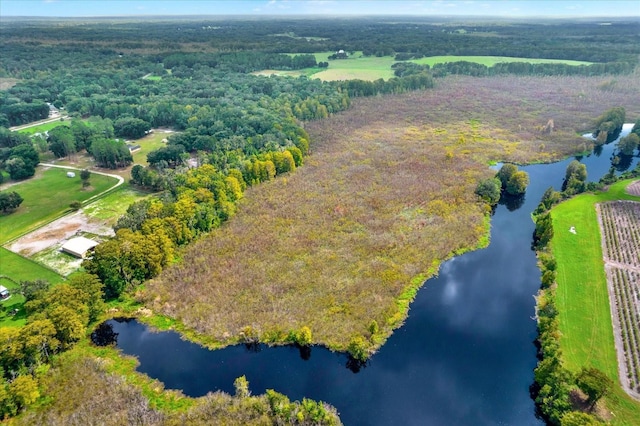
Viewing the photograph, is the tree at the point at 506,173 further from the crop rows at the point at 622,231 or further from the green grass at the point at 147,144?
the green grass at the point at 147,144

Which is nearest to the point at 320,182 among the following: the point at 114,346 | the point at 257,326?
the point at 257,326

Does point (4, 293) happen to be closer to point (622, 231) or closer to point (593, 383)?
point (593, 383)

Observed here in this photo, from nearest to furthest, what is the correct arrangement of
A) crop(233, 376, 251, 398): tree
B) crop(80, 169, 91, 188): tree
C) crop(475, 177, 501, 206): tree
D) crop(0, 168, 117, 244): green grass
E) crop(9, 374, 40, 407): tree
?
crop(9, 374, 40, 407): tree
crop(233, 376, 251, 398): tree
crop(0, 168, 117, 244): green grass
crop(475, 177, 501, 206): tree
crop(80, 169, 91, 188): tree

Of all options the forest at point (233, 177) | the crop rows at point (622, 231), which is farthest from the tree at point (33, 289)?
the crop rows at point (622, 231)

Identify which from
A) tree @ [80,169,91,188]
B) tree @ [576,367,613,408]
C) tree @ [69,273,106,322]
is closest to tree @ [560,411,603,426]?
tree @ [576,367,613,408]

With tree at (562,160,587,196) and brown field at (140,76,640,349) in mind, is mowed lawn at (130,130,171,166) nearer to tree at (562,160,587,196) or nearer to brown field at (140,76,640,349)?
brown field at (140,76,640,349)

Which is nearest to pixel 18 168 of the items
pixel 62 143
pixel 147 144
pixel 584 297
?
pixel 62 143
